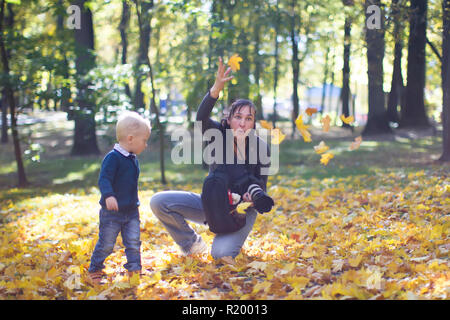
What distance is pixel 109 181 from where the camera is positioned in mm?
3803

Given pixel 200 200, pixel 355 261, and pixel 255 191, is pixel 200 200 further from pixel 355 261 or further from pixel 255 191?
pixel 355 261

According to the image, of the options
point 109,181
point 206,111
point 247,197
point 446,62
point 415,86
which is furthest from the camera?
point 415,86

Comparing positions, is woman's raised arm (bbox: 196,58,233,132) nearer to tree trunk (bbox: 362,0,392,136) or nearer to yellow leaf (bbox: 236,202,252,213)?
yellow leaf (bbox: 236,202,252,213)

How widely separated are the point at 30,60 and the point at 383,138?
12.2 metres

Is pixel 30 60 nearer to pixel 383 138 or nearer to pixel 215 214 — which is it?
pixel 215 214

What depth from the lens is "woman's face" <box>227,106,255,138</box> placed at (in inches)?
165

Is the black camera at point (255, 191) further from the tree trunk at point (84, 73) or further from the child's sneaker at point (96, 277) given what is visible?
the tree trunk at point (84, 73)

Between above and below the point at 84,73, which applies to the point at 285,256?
below

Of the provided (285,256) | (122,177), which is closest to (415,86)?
(285,256)

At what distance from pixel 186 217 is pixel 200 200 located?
0.21 metres

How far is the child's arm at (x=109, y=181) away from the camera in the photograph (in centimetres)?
366

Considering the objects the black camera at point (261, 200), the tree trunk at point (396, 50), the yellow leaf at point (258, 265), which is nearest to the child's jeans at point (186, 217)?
the yellow leaf at point (258, 265)

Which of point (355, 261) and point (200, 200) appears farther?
point (200, 200)
